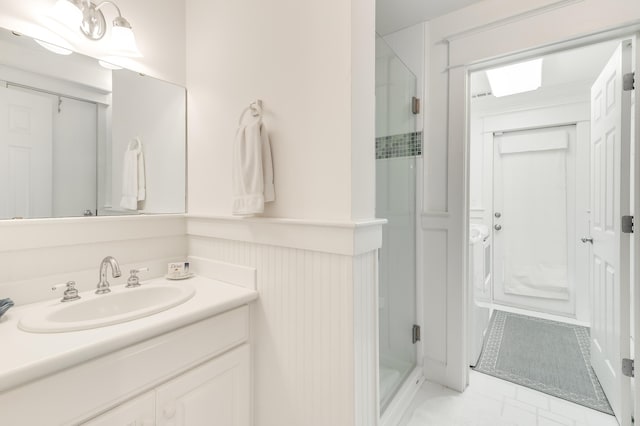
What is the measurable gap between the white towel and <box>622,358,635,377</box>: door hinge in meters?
1.99

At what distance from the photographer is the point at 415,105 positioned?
80.4 inches

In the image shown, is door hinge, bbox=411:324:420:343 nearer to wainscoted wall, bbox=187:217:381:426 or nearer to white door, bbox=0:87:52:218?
wainscoted wall, bbox=187:217:381:426

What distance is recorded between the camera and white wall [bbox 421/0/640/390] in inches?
68.1

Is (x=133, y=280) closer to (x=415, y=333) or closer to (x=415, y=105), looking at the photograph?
(x=415, y=333)

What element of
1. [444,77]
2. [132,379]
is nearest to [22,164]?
[132,379]

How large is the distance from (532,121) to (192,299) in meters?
3.68

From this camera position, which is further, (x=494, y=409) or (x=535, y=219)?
(x=535, y=219)

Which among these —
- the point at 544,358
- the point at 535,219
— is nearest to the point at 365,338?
the point at 544,358

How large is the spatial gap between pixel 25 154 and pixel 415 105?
6.79ft

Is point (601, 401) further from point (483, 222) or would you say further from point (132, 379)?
point (132, 379)

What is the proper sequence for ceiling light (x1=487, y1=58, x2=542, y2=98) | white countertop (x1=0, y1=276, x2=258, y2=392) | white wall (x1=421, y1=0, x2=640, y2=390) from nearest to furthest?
white countertop (x1=0, y1=276, x2=258, y2=392) → white wall (x1=421, y1=0, x2=640, y2=390) → ceiling light (x1=487, y1=58, x2=542, y2=98)

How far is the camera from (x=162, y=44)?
1.53 metres

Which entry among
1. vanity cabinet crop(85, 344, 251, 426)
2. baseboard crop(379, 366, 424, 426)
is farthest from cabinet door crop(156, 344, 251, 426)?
baseboard crop(379, 366, 424, 426)

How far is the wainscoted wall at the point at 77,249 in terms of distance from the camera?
110 centimetres
